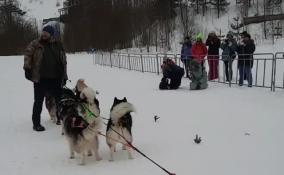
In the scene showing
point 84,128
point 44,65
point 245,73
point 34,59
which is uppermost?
point 34,59

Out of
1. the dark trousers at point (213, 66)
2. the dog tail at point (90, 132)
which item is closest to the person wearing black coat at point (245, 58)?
the dark trousers at point (213, 66)

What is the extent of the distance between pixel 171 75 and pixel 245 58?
7.51ft

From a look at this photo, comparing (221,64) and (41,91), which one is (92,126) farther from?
(221,64)

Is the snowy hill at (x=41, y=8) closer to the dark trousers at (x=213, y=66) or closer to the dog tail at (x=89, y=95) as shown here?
the dark trousers at (x=213, y=66)

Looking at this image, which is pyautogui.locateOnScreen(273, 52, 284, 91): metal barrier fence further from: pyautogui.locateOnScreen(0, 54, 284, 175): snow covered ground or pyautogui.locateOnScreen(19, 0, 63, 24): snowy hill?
pyautogui.locateOnScreen(19, 0, 63, 24): snowy hill

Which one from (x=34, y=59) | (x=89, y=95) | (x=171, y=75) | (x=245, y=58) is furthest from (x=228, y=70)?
(x=89, y=95)

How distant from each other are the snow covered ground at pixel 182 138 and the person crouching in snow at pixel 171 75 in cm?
101

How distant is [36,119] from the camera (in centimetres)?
799

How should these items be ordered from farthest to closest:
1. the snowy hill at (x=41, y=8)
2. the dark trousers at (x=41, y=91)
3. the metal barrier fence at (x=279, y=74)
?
1. the snowy hill at (x=41, y=8)
2. the metal barrier fence at (x=279, y=74)
3. the dark trousers at (x=41, y=91)

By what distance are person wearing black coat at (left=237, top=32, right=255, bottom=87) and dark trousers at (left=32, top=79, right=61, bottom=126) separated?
6.15m

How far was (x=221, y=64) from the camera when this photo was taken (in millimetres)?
17750

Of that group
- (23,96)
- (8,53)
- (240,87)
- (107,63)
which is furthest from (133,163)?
(8,53)

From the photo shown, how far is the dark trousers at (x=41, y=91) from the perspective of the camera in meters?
7.77

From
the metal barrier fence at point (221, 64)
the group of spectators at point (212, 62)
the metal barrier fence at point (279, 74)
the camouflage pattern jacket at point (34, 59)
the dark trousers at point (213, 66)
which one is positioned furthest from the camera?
the dark trousers at point (213, 66)
